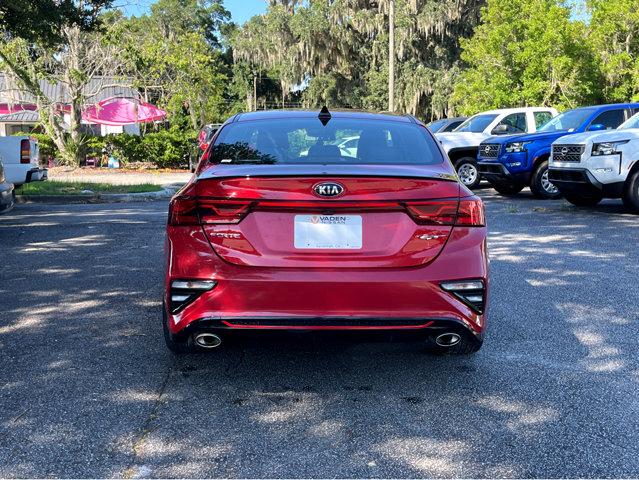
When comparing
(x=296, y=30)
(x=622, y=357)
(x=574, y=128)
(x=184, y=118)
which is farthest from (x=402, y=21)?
(x=622, y=357)

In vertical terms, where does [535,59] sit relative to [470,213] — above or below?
above

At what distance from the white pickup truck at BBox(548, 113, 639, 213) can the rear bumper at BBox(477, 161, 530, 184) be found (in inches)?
96.7

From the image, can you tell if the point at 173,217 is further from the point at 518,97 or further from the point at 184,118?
the point at 184,118

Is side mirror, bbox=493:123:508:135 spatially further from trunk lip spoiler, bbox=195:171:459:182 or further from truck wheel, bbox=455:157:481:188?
trunk lip spoiler, bbox=195:171:459:182

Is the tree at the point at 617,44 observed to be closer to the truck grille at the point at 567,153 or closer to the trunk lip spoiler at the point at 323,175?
the truck grille at the point at 567,153

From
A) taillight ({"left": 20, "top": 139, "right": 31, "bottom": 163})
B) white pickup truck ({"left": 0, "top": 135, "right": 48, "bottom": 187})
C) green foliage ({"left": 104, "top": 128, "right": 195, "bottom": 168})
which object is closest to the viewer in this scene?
white pickup truck ({"left": 0, "top": 135, "right": 48, "bottom": 187})

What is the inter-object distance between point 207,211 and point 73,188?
13.4 metres

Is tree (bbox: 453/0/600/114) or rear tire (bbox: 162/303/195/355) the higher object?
tree (bbox: 453/0/600/114)

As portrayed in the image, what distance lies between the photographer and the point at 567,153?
11.8 meters

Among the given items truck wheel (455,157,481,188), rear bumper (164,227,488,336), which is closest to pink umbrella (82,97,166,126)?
truck wheel (455,157,481,188)

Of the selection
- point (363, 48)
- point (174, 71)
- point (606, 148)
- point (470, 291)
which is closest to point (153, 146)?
point (174, 71)

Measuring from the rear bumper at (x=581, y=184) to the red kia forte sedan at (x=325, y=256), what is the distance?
27.2 ft

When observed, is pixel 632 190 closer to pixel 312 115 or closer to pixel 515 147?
pixel 515 147

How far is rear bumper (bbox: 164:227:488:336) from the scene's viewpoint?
3594 mm
